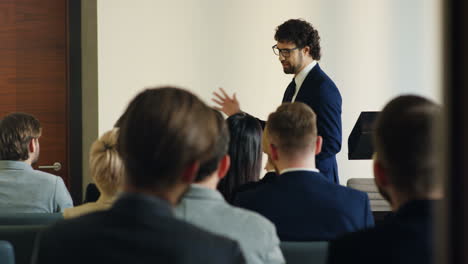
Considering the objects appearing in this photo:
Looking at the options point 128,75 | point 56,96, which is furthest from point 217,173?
point 56,96

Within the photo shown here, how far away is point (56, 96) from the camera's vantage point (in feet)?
17.5

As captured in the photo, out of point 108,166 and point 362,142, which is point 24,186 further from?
point 362,142

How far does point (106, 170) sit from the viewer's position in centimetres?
198

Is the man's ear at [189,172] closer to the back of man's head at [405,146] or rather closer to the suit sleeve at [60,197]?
the back of man's head at [405,146]

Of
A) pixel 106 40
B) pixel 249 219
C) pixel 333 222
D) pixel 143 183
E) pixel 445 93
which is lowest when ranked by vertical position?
pixel 333 222

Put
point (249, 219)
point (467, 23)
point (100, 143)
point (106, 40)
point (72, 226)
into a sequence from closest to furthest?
point (467, 23), point (72, 226), point (249, 219), point (100, 143), point (106, 40)

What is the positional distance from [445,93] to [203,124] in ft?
2.34

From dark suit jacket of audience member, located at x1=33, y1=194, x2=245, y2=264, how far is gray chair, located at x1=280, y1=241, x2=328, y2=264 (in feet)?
1.70

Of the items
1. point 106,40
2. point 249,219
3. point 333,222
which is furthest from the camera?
point 106,40

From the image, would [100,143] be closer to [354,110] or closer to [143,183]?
[143,183]

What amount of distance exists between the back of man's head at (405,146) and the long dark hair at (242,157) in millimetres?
1462

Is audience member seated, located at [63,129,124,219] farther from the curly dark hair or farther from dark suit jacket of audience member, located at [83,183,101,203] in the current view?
the curly dark hair

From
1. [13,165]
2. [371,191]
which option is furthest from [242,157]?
[371,191]

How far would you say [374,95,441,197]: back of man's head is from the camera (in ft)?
3.57
